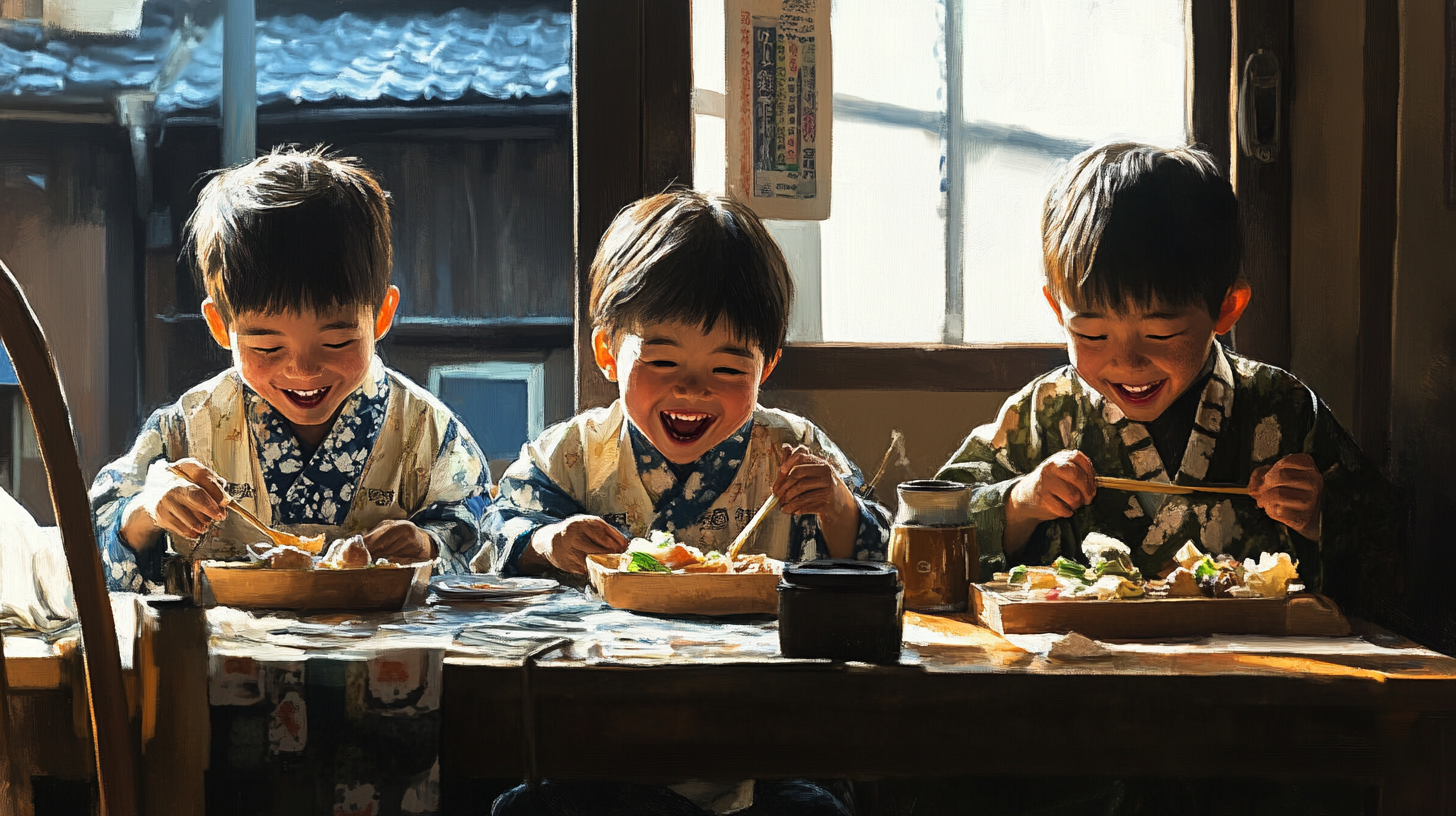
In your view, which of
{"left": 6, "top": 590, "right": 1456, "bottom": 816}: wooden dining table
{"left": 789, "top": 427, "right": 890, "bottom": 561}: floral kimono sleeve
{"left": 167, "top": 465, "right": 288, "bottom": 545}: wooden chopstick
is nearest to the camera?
{"left": 6, "top": 590, "right": 1456, "bottom": 816}: wooden dining table

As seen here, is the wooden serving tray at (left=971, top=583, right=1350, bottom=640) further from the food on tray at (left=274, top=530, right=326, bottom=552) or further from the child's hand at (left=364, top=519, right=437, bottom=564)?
the food on tray at (left=274, top=530, right=326, bottom=552)

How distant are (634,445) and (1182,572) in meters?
0.93

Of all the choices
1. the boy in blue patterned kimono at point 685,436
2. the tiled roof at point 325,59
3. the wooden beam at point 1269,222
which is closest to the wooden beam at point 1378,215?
the wooden beam at point 1269,222

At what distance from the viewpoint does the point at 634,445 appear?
6.68 feet

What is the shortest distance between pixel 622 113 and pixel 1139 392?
1.13 meters

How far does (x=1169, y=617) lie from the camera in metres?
1.45

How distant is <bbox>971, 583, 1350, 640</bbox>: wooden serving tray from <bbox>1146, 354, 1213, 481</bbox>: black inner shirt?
0.55 m

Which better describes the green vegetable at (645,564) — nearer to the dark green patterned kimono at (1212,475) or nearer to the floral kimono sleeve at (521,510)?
the floral kimono sleeve at (521,510)

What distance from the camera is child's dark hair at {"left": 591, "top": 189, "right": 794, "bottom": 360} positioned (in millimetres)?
1897

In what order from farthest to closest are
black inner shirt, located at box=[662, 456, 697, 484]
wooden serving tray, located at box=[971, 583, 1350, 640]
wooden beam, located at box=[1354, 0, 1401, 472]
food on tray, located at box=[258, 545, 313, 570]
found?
wooden beam, located at box=[1354, 0, 1401, 472], black inner shirt, located at box=[662, 456, 697, 484], food on tray, located at box=[258, 545, 313, 570], wooden serving tray, located at box=[971, 583, 1350, 640]

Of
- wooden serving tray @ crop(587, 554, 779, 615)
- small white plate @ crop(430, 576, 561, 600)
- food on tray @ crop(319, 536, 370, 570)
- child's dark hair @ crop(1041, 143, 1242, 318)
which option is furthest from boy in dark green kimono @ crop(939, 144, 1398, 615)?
food on tray @ crop(319, 536, 370, 570)

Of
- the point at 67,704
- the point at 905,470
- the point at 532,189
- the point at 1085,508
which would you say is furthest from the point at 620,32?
the point at 532,189

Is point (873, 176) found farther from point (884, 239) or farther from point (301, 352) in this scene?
point (301, 352)

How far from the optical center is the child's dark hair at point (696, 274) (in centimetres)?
190
